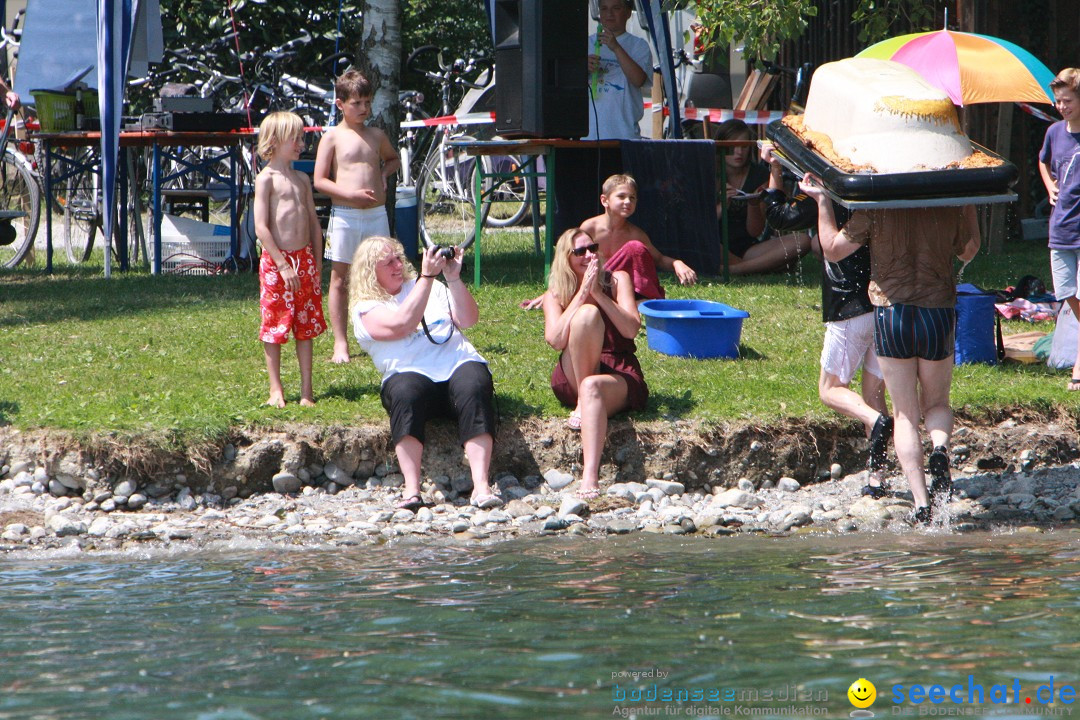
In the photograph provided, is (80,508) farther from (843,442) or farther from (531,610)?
(843,442)

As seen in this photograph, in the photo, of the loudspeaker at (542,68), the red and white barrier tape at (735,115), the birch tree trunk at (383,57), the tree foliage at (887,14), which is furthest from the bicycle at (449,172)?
the tree foliage at (887,14)

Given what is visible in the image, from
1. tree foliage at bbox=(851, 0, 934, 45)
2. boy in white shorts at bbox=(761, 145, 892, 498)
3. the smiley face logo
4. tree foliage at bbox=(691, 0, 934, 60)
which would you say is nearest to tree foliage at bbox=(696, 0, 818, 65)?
tree foliage at bbox=(691, 0, 934, 60)

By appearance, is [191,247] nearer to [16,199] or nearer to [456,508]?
[16,199]

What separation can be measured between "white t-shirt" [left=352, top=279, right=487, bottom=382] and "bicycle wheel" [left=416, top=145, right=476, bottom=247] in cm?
564

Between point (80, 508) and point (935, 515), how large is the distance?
12.8ft

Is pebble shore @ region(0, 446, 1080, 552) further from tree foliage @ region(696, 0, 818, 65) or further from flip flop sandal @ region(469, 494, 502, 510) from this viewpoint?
tree foliage @ region(696, 0, 818, 65)

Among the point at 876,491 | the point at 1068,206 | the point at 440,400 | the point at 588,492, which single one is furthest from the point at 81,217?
the point at 1068,206

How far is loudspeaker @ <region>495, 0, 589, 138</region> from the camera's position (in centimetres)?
966

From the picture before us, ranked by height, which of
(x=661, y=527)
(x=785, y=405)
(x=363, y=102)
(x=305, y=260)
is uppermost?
(x=363, y=102)

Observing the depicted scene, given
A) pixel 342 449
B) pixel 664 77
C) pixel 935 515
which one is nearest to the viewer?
pixel 935 515

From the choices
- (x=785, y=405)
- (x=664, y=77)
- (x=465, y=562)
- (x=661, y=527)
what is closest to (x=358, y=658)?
(x=465, y=562)

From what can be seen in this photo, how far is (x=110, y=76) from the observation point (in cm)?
1033

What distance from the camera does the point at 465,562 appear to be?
17.9 ft

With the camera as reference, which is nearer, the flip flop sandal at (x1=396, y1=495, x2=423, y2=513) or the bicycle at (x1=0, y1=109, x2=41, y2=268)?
the flip flop sandal at (x1=396, y1=495, x2=423, y2=513)
